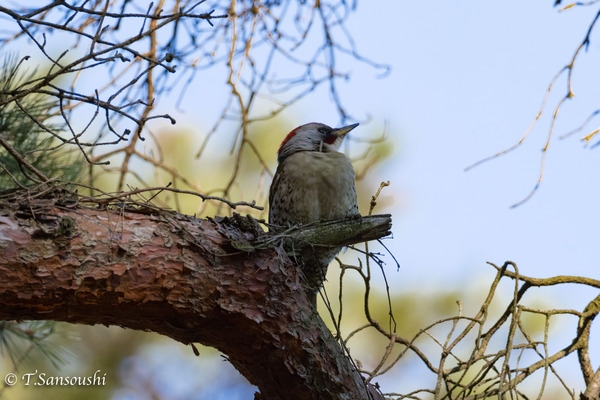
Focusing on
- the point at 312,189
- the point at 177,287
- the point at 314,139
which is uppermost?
the point at 314,139

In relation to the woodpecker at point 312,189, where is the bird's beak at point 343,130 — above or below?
above

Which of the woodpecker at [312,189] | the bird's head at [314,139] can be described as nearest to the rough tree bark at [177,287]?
the woodpecker at [312,189]

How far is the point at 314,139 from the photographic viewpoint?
179 inches

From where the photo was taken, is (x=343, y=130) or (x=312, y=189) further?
(x=343, y=130)

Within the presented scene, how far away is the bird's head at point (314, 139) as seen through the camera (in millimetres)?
4426

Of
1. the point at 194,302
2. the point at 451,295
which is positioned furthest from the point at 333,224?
the point at 451,295

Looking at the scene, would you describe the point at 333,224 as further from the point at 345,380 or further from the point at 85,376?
the point at 85,376

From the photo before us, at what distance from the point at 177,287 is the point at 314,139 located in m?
2.29

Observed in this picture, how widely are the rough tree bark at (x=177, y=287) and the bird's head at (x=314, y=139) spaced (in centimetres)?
182

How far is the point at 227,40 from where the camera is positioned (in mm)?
A: 4168

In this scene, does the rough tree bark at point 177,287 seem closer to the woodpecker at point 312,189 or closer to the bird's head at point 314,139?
the woodpecker at point 312,189

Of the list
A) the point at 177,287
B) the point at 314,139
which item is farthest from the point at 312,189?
the point at 177,287

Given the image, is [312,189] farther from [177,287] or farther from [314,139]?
[177,287]

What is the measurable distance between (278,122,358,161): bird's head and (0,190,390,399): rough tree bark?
5.97 ft
